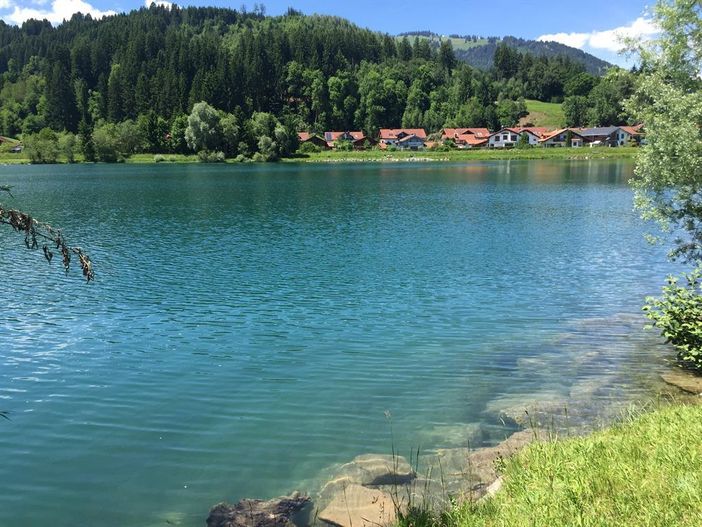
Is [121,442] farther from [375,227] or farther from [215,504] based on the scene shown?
[375,227]

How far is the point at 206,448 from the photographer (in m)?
12.6

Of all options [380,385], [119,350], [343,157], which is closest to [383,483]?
[380,385]

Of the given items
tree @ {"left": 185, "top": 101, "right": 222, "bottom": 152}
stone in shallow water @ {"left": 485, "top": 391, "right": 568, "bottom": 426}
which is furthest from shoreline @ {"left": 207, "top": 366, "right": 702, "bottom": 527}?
tree @ {"left": 185, "top": 101, "right": 222, "bottom": 152}

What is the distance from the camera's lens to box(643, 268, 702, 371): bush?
16.3 metres

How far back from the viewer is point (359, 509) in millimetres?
9906

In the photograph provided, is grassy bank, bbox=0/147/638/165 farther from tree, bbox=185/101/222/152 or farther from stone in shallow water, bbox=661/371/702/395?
stone in shallow water, bbox=661/371/702/395

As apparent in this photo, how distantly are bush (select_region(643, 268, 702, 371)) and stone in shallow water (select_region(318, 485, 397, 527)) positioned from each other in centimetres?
1055

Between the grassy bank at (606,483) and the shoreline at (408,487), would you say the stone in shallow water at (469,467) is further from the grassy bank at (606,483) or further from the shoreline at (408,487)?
the grassy bank at (606,483)

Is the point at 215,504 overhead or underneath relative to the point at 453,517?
underneath

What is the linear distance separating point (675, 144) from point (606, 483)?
12.9m

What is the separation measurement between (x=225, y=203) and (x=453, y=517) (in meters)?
62.5

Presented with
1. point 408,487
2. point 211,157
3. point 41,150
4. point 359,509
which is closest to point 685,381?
point 408,487

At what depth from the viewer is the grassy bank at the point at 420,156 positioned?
566 feet

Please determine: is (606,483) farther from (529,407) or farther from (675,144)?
(675,144)
